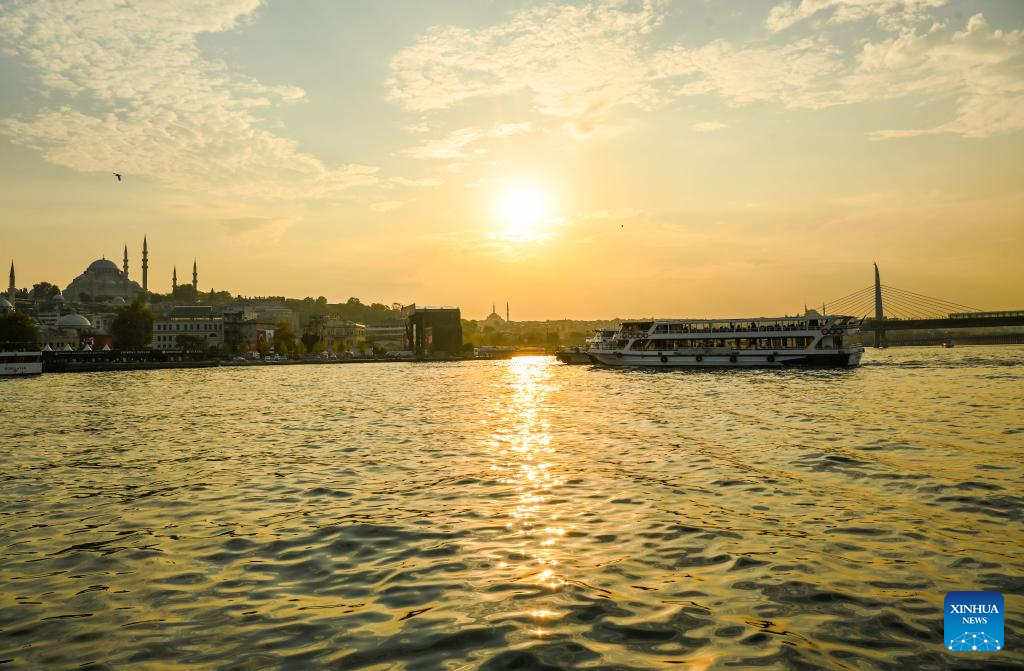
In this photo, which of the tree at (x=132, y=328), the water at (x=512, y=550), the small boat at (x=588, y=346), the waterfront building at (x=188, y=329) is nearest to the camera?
the water at (x=512, y=550)

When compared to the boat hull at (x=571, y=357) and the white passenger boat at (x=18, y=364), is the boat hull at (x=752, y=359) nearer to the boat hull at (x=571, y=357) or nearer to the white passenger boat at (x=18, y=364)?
the boat hull at (x=571, y=357)

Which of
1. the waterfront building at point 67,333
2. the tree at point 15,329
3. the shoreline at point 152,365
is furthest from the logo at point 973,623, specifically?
the waterfront building at point 67,333

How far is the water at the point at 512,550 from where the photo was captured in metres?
7.02

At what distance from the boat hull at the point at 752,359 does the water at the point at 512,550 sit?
5926 cm

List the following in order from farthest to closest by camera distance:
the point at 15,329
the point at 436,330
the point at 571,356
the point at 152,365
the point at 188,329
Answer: the point at 436,330 < the point at 188,329 < the point at 152,365 < the point at 15,329 < the point at 571,356

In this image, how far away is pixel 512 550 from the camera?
1041 centimetres

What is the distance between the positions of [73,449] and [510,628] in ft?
70.6

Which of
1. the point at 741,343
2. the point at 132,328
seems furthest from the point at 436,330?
the point at 741,343

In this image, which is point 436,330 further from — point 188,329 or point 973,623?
point 973,623

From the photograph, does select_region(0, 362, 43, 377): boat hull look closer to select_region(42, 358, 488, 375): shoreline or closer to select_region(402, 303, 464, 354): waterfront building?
select_region(42, 358, 488, 375): shoreline

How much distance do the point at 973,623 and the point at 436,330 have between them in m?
186

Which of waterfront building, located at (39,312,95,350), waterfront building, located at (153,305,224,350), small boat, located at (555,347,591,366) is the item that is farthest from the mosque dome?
small boat, located at (555,347,591,366)

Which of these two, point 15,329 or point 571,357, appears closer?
point 571,357

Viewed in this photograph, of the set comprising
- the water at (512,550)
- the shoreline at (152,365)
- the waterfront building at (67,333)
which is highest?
the waterfront building at (67,333)
